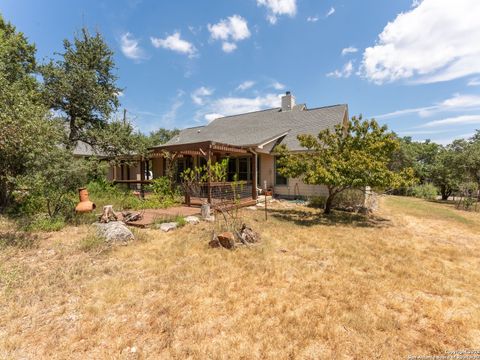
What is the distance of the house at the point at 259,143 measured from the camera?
12406 millimetres

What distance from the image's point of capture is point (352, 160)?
8.45 metres

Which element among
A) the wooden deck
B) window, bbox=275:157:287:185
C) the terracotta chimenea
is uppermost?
window, bbox=275:157:287:185

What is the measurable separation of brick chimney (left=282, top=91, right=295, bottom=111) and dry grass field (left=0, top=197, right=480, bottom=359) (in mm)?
14104

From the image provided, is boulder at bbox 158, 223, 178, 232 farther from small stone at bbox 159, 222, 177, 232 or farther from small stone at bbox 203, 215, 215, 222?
small stone at bbox 203, 215, 215, 222

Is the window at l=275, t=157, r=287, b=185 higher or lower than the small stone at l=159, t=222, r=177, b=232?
higher

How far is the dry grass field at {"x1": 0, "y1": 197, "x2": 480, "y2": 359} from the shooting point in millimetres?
2664

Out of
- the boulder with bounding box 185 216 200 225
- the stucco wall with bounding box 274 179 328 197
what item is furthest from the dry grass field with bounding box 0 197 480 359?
the stucco wall with bounding box 274 179 328 197

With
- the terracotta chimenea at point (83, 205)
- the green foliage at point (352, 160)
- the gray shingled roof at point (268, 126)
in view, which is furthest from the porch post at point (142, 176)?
the green foliage at point (352, 160)

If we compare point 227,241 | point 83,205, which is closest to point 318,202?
point 227,241

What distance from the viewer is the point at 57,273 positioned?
430cm

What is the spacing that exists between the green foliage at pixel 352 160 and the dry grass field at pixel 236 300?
8.96 feet

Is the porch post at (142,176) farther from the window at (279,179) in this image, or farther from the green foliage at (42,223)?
the window at (279,179)

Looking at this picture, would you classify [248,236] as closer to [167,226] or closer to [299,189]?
[167,226]

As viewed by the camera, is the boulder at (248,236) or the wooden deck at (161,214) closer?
the boulder at (248,236)
